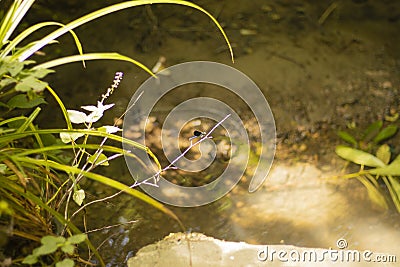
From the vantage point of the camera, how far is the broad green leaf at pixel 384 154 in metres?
1.96

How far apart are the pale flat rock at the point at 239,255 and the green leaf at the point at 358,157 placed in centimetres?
37

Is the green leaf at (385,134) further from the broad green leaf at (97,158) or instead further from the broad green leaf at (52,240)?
the broad green leaf at (52,240)

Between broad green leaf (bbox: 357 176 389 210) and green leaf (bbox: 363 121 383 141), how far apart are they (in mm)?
186

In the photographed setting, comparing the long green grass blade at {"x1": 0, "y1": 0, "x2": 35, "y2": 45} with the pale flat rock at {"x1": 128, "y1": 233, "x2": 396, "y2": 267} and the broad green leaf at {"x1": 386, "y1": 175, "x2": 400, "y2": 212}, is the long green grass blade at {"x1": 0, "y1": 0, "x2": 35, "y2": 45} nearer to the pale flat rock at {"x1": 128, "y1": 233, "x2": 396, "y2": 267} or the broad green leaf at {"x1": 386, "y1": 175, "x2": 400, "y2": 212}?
the pale flat rock at {"x1": 128, "y1": 233, "x2": 396, "y2": 267}

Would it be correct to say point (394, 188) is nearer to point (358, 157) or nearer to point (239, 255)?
point (358, 157)

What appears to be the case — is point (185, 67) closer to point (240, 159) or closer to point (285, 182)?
point (240, 159)

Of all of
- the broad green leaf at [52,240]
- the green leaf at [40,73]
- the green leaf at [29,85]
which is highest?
the green leaf at [40,73]

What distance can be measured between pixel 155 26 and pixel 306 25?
636 millimetres

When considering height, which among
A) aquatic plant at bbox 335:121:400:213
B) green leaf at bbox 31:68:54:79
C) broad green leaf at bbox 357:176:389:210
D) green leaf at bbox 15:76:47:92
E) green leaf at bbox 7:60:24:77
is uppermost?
green leaf at bbox 7:60:24:77

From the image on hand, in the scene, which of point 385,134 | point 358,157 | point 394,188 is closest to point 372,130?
point 385,134

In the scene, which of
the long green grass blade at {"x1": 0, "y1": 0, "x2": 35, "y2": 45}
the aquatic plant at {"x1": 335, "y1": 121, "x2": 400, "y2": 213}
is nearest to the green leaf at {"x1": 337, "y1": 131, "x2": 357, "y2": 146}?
the aquatic plant at {"x1": 335, "y1": 121, "x2": 400, "y2": 213}

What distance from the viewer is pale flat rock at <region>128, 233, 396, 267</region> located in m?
1.55

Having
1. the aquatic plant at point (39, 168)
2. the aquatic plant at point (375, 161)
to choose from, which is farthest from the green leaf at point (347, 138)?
the aquatic plant at point (39, 168)

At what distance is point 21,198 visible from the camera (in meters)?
1.28
